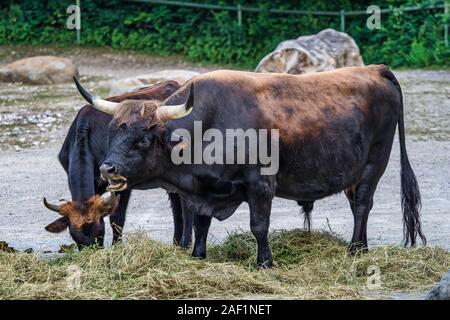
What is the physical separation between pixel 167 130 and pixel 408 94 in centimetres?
1222

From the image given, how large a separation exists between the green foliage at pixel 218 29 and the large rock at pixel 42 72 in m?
3.44

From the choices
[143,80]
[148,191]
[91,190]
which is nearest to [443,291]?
[91,190]

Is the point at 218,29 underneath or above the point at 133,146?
underneath

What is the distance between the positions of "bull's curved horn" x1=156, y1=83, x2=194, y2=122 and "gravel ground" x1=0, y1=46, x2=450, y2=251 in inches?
85.2

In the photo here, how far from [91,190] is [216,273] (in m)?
1.95

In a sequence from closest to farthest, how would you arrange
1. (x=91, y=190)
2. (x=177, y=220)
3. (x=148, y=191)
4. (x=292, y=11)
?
(x=91, y=190)
(x=177, y=220)
(x=148, y=191)
(x=292, y=11)

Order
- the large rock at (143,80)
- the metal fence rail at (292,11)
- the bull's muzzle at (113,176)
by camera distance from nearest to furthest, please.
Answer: the bull's muzzle at (113,176)
the large rock at (143,80)
the metal fence rail at (292,11)

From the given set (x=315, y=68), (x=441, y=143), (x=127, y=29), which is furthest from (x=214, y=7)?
(x=441, y=143)

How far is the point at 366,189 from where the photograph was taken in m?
12.2

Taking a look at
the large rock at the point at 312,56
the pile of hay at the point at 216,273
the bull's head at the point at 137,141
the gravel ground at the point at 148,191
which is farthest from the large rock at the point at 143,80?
the bull's head at the point at 137,141

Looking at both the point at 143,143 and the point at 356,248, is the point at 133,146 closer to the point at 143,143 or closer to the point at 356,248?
the point at 143,143

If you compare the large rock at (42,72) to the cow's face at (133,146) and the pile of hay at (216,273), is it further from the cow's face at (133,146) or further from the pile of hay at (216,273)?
the cow's face at (133,146)

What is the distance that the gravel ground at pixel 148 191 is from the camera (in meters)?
14.2

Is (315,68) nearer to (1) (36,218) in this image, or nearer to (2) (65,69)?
(2) (65,69)
